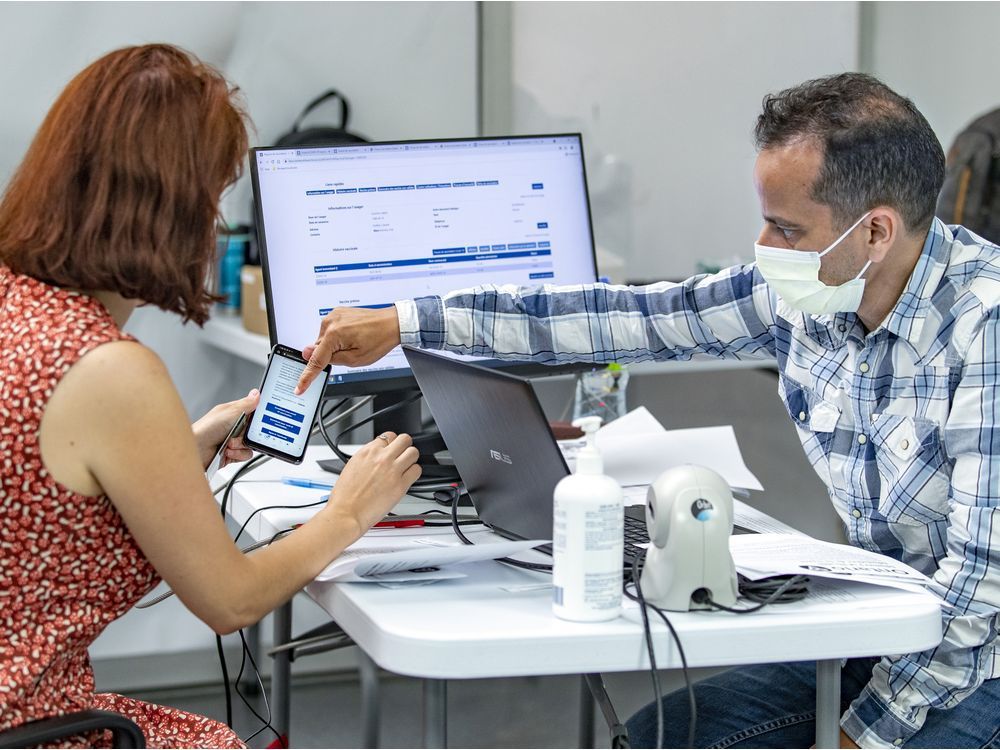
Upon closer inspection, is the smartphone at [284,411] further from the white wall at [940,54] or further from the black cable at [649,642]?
the white wall at [940,54]

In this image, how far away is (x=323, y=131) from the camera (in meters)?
2.68

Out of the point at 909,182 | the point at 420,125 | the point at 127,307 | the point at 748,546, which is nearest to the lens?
the point at 127,307

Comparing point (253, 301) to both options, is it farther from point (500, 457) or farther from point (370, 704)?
point (500, 457)

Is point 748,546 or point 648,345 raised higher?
point 648,345

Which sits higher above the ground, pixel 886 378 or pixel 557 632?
pixel 886 378

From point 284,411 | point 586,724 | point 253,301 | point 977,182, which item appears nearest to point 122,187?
point 284,411

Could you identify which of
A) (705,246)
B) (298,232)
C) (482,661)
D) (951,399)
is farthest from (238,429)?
(705,246)

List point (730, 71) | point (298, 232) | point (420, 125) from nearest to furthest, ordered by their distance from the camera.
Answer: point (298, 232), point (420, 125), point (730, 71)

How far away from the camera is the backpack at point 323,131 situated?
267cm

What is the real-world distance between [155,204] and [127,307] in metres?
0.12

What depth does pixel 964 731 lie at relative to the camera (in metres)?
1.30

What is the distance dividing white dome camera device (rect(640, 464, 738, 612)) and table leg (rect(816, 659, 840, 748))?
0.43 feet

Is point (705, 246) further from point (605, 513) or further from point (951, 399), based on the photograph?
point (605, 513)

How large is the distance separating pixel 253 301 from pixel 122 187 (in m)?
1.41
